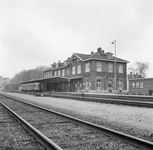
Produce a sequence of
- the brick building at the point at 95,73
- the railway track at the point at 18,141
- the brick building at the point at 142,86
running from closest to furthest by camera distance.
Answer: the railway track at the point at 18,141
the brick building at the point at 142,86
the brick building at the point at 95,73

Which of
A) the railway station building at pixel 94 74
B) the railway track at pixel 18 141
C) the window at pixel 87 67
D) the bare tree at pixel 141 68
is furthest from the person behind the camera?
the bare tree at pixel 141 68

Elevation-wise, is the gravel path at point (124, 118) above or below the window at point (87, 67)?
below

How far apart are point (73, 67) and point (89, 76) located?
9.17 metres

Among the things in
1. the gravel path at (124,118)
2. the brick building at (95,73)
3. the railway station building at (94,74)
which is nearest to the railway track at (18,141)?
the gravel path at (124,118)

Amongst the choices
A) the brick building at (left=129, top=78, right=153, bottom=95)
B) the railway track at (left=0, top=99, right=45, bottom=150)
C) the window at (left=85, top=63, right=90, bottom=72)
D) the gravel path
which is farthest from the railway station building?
the railway track at (left=0, top=99, right=45, bottom=150)

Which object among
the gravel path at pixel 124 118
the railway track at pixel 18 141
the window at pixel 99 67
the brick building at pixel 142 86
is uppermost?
the window at pixel 99 67

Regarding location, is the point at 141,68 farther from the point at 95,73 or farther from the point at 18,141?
the point at 18,141

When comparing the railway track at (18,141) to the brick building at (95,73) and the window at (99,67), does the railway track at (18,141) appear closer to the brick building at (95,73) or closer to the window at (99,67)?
the brick building at (95,73)

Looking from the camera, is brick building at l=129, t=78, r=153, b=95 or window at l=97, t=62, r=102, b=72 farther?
window at l=97, t=62, r=102, b=72

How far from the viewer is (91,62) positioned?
43.4 metres

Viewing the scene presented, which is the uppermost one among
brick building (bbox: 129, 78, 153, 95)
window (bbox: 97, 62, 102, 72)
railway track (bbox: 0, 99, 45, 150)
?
window (bbox: 97, 62, 102, 72)

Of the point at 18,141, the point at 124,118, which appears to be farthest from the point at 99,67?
the point at 18,141

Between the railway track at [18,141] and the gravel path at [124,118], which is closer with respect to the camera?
the railway track at [18,141]

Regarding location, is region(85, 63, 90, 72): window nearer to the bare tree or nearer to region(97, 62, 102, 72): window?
region(97, 62, 102, 72): window
